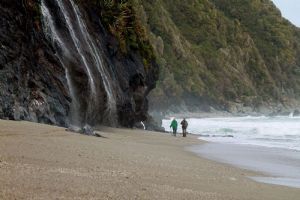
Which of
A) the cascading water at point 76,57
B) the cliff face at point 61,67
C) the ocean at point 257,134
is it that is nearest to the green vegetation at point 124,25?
the cliff face at point 61,67

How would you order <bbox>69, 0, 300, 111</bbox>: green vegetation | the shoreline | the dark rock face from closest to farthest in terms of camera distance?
the shoreline
the dark rock face
<bbox>69, 0, 300, 111</bbox>: green vegetation

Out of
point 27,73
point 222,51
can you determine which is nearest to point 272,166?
point 27,73

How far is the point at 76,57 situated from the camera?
20.7 metres

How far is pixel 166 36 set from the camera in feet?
300

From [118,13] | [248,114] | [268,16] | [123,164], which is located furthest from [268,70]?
[123,164]

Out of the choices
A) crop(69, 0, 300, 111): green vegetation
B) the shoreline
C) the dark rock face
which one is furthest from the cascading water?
crop(69, 0, 300, 111): green vegetation

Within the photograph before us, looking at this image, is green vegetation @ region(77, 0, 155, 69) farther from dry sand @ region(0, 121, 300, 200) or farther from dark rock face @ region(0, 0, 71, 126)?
dry sand @ region(0, 121, 300, 200)

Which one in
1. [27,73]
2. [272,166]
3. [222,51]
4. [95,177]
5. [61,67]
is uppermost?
[222,51]

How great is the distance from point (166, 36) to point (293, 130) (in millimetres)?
57194

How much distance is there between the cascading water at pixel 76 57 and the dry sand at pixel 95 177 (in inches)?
367

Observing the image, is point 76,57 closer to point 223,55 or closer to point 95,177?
point 95,177

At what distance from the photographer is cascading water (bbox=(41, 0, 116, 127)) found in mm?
19855

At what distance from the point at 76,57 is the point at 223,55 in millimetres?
80567

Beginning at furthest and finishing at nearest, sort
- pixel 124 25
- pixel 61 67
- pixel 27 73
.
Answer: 1. pixel 124 25
2. pixel 61 67
3. pixel 27 73
